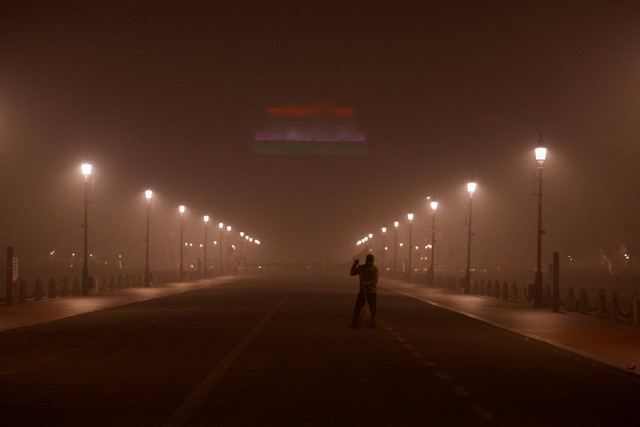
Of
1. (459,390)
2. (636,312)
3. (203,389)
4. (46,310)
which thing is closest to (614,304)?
(636,312)

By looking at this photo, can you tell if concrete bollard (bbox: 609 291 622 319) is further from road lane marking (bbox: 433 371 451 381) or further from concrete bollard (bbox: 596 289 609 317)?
road lane marking (bbox: 433 371 451 381)

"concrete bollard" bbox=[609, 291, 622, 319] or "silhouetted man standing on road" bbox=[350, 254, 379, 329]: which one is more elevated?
"silhouetted man standing on road" bbox=[350, 254, 379, 329]

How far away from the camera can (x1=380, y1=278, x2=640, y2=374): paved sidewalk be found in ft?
60.0

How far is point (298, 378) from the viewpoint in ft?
A: 45.8

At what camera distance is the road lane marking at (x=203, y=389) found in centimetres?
1012

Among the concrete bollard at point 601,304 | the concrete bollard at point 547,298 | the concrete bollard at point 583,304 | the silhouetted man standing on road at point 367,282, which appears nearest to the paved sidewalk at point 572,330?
the concrete bollard at point 601,304

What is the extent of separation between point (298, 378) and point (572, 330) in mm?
13430

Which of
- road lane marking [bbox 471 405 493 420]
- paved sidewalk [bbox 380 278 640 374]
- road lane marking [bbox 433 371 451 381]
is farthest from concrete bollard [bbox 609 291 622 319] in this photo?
road lane marking [bbox 471 405 493 420]

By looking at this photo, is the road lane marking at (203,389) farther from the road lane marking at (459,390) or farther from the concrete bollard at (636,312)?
the concrete bollard at (636,312)

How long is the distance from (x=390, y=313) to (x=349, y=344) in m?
13.0

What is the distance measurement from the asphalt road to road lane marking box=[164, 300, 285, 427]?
0.03 meters

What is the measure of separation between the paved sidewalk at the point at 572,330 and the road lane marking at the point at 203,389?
687cm

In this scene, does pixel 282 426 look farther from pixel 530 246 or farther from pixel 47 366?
pixel 530 246

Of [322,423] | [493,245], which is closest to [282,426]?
[322,423]
